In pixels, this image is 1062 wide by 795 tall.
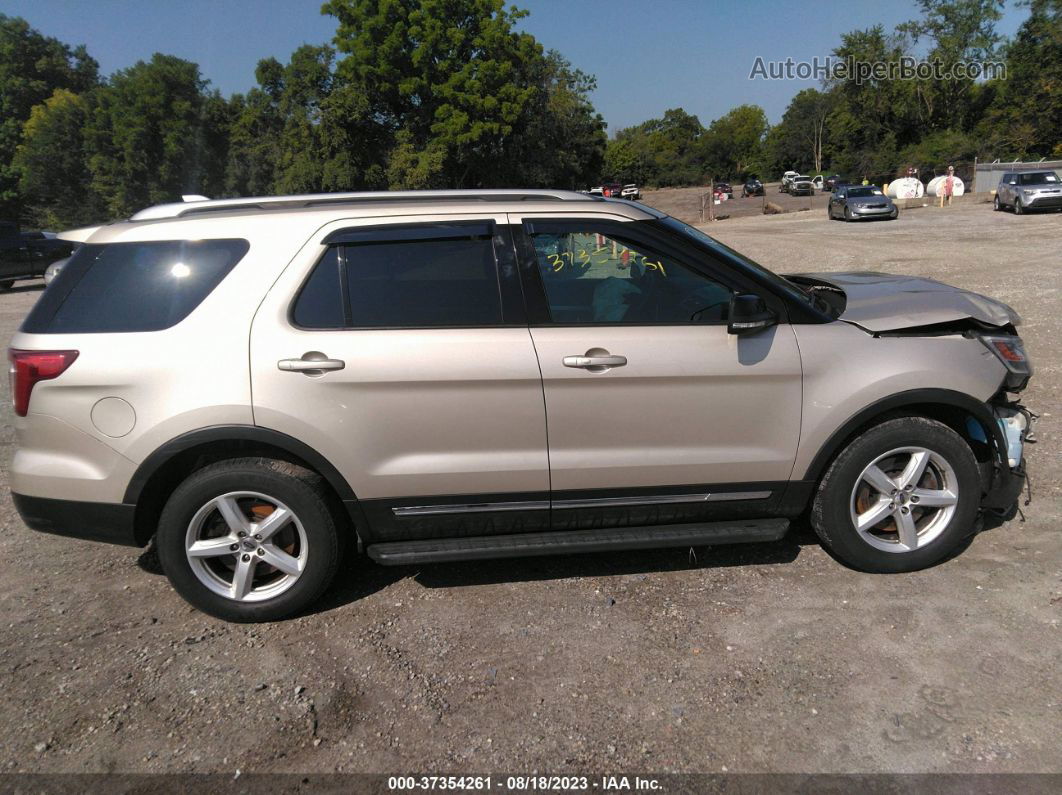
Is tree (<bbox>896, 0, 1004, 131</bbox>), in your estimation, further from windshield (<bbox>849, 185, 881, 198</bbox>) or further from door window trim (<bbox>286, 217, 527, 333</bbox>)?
door window trim (<bbox>286, 217, 527, 333</bbox>)

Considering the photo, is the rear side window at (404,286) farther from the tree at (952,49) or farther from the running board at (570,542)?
the tree at (952,49)

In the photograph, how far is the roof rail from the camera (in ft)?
12.4

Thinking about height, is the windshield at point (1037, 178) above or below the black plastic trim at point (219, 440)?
above

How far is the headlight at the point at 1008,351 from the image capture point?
12.4 feet

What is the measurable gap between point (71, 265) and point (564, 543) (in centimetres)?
256

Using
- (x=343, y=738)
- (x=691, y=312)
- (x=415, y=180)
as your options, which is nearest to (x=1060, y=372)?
(x=691, y=312)

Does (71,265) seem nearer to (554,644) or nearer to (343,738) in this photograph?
(343,738)

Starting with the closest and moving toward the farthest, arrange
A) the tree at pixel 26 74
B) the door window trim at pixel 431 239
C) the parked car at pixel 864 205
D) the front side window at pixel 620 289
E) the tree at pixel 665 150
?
the door window trim at pixel 431 239, the front side window at pixel 620 289, the parked car at pixel 864 205, the tree at pixel 26 74, the tree at pixel 665 150

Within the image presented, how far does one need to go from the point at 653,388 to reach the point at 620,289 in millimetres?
569

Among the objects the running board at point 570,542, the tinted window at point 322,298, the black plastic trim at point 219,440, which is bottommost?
the running board at point 570,542

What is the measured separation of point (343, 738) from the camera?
2867 mm

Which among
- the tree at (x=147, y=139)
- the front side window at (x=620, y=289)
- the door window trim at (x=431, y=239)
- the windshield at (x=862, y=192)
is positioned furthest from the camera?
the tree at (x=147, y=139)

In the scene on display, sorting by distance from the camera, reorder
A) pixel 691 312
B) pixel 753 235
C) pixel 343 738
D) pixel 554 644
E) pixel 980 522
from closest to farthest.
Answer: pixel 343 738, pixel 554 644, pixel 691 312, pixel 980 522, pixel 753 235

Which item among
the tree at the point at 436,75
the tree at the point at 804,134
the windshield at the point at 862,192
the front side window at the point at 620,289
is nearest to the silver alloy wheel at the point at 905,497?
the front side window at the point at 620,289
